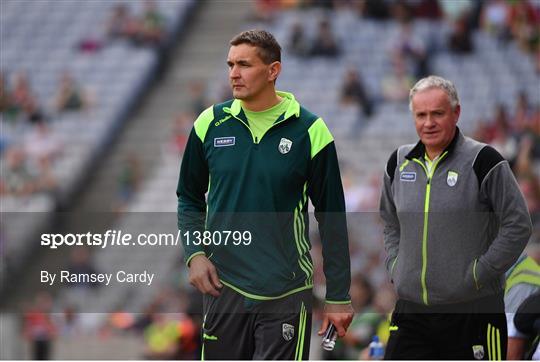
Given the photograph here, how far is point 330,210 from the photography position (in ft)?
18.0

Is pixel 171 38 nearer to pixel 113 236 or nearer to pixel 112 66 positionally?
pixel 112 66

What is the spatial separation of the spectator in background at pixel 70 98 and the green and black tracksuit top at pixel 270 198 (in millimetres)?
12516

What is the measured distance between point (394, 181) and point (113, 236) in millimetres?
3294

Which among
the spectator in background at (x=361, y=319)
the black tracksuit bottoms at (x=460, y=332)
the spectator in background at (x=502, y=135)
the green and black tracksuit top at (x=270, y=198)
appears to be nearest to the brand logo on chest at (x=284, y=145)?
the green and black tracksuit top at (x=270, y=198)

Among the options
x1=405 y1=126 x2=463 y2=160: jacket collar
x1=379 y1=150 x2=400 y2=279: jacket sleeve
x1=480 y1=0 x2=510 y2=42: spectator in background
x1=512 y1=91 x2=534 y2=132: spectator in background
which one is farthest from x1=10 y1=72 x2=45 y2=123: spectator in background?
x1=405 y1=126 x2=463 y2=160: jacket collar

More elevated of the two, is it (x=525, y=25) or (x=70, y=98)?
(x=525, y=25)

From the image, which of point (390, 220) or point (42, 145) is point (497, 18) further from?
point (390, 220)

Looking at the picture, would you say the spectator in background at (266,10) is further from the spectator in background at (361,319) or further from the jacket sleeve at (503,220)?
the jacket sleeve at (503,220)

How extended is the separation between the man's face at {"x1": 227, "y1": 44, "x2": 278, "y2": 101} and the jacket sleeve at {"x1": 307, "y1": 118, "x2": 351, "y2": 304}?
11.7 inches

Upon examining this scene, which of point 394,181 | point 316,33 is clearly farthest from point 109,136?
point 394,181

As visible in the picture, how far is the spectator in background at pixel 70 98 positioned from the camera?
1781 cm

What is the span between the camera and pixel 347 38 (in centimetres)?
1736

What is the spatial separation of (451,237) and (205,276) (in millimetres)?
1059

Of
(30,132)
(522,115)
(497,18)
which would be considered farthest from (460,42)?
(30,132)
